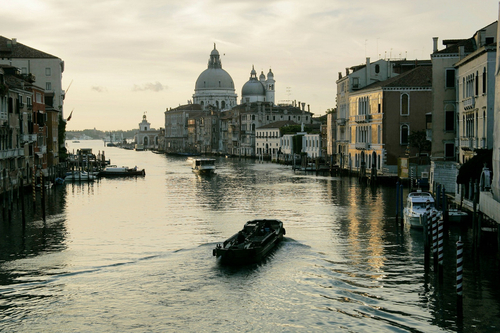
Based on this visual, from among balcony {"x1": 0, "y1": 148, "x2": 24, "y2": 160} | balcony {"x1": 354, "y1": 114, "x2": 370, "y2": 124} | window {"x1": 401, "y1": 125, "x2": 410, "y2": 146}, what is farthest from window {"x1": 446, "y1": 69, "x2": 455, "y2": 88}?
balcony {"x1": 0, "y1": 148, "x2": 24, "y2": 160}

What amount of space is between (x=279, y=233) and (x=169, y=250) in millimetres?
3871

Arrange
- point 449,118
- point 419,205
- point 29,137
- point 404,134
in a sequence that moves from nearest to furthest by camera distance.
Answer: point 419,205
point 449,118
point 29,137
point 404,134

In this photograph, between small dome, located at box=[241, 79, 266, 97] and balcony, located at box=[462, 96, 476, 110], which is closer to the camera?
balcony, located at box=[462, 96, 476, 110]

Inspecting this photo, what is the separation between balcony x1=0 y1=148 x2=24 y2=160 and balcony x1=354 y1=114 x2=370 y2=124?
25.7 m

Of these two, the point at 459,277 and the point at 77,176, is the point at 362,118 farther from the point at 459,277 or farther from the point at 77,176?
the point at 459,277

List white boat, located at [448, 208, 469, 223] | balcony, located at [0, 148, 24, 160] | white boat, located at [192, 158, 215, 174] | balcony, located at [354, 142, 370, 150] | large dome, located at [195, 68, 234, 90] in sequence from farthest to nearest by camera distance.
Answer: large dome, located at [195, 68, 234, 90] < white boat, located at [192, 158, 215, 174] < balcony, located at [354, 142, 370, 150] < balcony, located at [0, 148, 24, 160] < white boat, located at [448, 208, 469, 223]

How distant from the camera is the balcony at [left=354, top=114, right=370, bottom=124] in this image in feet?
162

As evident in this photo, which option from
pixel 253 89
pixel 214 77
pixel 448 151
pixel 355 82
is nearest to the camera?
pixel 448 151

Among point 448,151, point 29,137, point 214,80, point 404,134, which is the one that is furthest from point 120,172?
point 214,80

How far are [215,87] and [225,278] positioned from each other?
14436cm

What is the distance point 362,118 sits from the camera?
51250mm

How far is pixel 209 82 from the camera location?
523 ft

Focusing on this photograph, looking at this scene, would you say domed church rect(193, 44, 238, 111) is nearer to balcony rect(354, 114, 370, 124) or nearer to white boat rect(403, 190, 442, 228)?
balcony rect(354, 114, 370, 124)

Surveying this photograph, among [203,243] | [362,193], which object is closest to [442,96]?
[362,193]
